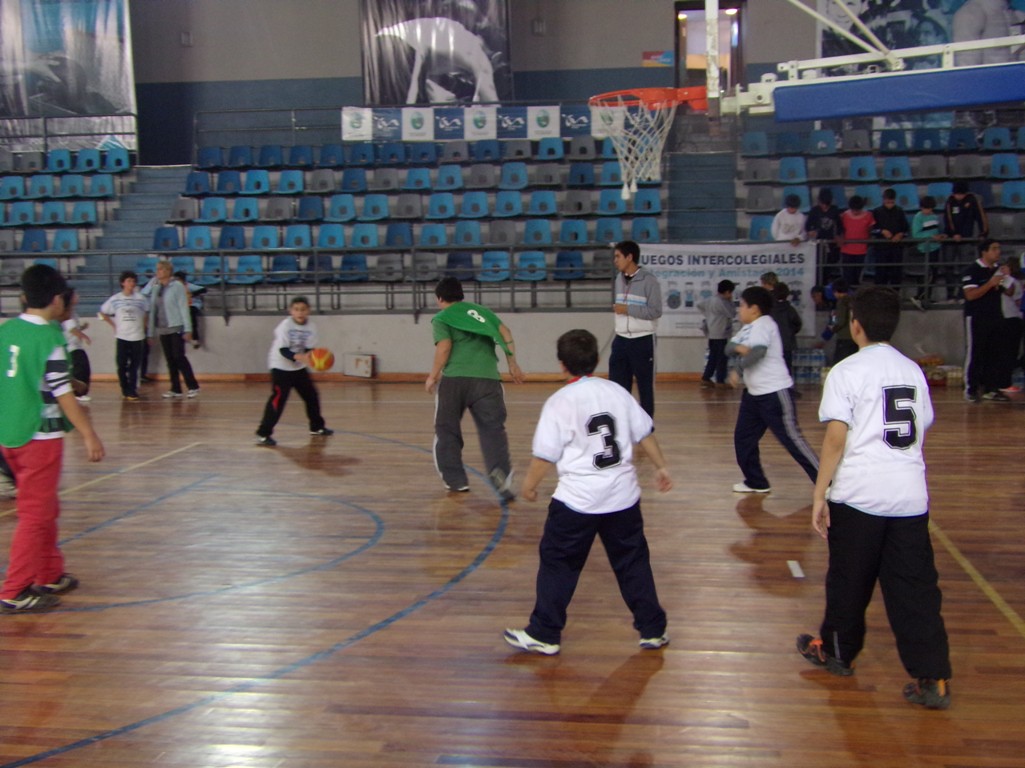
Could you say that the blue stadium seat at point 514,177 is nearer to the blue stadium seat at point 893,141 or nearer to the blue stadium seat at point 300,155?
the blue stadium seat at point 300,155

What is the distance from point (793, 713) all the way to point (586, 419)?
57.7 inches

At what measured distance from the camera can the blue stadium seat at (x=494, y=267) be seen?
628 inches

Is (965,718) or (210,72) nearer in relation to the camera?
(965,718)

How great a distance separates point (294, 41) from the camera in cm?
2103

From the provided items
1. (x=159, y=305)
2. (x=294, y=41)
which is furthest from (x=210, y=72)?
(x=159, y=305)

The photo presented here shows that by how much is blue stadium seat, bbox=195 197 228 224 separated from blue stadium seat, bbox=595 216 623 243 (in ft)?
22.1

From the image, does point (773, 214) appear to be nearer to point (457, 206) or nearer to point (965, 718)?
point (457, 206)

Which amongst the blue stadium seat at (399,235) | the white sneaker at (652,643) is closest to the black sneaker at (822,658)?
the white sneaker at (652,643)

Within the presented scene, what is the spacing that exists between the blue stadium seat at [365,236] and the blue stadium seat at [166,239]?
3137mm

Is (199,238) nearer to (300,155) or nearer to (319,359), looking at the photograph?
(300,155)

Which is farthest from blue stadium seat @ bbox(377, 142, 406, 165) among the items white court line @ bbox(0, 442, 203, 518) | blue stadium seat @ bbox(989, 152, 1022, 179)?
blue stadium seat @ bbox(989, 152, 1022, 179)

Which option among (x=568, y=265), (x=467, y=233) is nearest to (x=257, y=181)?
(x=467, y=233)

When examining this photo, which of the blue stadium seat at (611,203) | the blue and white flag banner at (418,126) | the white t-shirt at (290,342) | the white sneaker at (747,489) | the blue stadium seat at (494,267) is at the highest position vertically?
the blue and white flag banner at (418,126)

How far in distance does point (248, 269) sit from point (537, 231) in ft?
16.1
